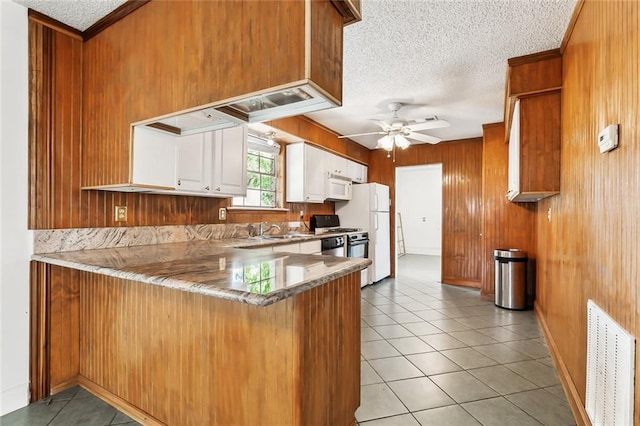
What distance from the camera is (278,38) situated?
53.1 inches

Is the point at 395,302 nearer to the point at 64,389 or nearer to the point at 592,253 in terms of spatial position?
the point at 592,253

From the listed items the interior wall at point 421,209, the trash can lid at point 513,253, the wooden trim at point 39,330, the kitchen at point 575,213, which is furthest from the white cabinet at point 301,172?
the interior wall at point 421,209

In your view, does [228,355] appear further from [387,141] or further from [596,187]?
[387,141]

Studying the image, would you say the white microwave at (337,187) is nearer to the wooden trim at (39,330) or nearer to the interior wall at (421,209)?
the wooden trim at (39,330)

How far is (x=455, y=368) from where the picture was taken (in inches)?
99.0

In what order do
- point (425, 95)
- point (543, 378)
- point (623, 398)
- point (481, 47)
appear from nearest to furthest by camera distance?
point (623, 398)
point (543, 378)
point (481, 47)
point (425, 95)

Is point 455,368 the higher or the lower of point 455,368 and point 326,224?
the lower

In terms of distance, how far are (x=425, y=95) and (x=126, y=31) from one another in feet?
9.50

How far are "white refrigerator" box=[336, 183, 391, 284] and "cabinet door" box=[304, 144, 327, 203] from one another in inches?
37.4

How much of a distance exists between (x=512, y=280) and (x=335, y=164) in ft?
9.84

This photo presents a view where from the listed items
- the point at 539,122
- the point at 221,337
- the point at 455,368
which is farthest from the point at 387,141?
the point at 221,337

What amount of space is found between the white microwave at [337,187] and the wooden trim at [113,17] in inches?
132

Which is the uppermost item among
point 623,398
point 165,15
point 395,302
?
point 165,15

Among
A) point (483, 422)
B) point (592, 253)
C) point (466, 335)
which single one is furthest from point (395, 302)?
point (592, 253)
